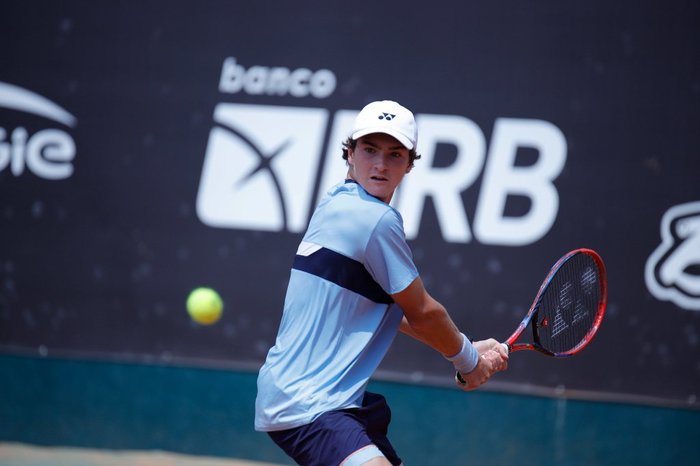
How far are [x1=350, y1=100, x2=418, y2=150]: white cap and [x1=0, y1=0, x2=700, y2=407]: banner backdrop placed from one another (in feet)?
8.72

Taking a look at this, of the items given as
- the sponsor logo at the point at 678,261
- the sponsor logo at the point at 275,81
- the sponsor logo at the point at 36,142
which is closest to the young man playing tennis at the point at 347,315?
the sponsor logo at the point at 678,261

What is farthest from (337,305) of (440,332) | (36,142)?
(36,142)

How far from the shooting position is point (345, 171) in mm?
5922

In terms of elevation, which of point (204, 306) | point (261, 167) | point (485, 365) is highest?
point (261, 167)

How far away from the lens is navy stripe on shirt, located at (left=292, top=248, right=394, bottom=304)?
2982 mm

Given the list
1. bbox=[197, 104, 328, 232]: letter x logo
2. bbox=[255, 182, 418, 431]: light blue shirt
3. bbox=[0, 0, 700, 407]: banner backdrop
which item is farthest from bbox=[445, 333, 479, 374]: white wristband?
bbox=[197, 104, 328, 232]: letter x logo

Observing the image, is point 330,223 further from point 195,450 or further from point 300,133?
point 195,450

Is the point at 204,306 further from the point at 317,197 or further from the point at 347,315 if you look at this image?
the point at 347,315

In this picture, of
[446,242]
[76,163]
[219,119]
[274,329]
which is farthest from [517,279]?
[76,163]

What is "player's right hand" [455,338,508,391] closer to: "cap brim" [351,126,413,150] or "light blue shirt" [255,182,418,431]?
"light blue shirt" [255,182,418,431]

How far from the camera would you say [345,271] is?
2984 millimetres

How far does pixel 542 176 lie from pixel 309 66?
1.45 m

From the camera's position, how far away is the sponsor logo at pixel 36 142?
6148 millimetres

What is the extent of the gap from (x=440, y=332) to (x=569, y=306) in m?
1.04
